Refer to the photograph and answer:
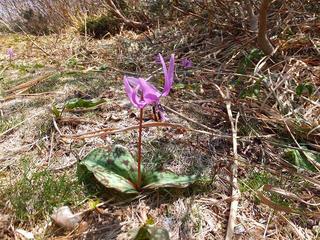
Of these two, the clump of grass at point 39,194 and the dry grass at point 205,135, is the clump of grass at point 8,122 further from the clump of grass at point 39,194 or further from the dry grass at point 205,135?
the clump of grass at point 39,194

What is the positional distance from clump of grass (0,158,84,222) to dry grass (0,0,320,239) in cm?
3

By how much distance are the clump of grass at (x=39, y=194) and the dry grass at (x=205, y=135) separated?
0.10 feet

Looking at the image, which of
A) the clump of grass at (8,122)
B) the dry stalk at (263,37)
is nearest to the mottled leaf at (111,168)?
the clump of grass at (8,122)

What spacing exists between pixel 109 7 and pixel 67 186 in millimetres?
3588

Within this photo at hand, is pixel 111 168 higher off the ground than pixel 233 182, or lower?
higher

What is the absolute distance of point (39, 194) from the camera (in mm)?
1596

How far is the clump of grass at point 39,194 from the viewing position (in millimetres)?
1535

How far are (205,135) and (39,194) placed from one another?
0.83 metres

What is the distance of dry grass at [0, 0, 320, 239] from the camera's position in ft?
5.12

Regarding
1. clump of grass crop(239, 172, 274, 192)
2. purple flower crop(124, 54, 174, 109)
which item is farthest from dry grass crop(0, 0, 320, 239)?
purple flower crop(124, 54, 174, 109)

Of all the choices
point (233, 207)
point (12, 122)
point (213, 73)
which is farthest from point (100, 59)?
point (233, 207)

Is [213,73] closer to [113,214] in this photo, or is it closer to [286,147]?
[286,147]

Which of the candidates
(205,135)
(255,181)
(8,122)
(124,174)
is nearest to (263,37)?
(205,135)

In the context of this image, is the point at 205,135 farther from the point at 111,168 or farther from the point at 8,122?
the point at 8,122
